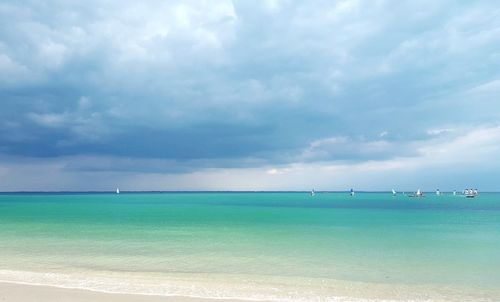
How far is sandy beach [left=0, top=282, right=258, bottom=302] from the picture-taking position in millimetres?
14609

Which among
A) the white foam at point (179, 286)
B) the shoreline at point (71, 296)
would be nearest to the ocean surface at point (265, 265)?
the white foam at point (179, 286)

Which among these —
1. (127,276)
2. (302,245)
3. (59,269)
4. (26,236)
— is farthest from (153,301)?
(26,236)

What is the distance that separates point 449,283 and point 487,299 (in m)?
3.28

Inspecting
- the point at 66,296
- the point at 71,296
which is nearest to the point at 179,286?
the point at 71,296

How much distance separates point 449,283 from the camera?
774 inches

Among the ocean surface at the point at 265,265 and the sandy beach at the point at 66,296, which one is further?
the ocean surface at the point at 265,265

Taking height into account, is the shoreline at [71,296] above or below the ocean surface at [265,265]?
above

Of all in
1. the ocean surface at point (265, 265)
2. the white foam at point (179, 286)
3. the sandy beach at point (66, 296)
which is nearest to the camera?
the sandy beach at point (66, 296)

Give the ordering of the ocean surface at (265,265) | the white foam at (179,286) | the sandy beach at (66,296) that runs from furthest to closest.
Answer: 1. the ocean surface at (265,265)
2. the white foam at (179,286)
3. the sandy beach at (66,296)

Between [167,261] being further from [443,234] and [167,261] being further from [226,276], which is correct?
[443,234]

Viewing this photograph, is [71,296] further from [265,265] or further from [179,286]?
[265,265]

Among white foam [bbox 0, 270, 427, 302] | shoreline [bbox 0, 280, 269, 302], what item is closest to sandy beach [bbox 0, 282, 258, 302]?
shoreline [bbox 0, 280, 269, 302]

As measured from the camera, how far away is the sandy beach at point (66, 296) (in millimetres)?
14609

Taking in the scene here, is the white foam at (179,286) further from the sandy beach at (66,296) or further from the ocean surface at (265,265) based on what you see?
the sandy beach at (66,296)
